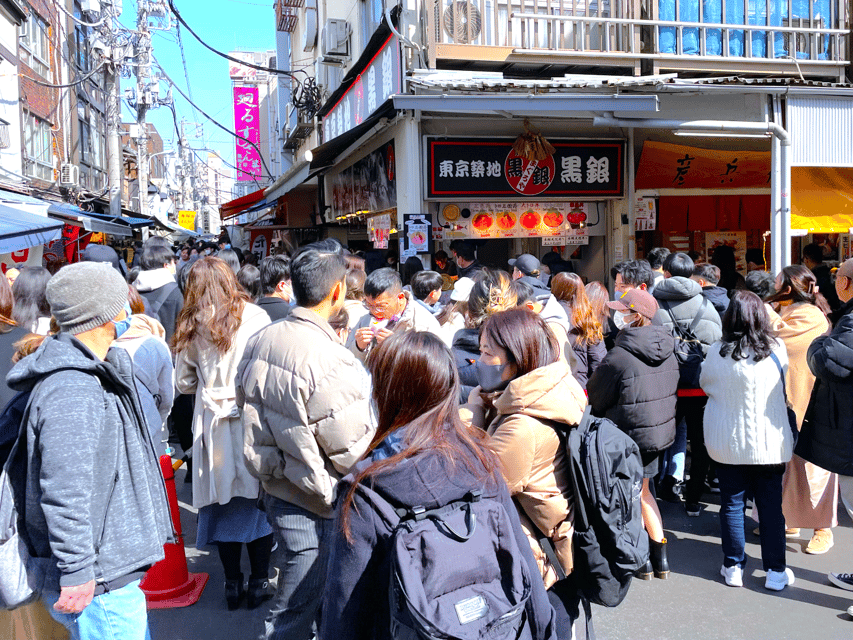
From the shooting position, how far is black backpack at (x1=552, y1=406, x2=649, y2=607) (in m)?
2.76

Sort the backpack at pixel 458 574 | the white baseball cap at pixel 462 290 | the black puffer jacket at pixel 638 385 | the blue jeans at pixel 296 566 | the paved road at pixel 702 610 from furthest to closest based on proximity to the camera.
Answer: the white baseball cap at pixel 462 290 < the black puffer jacket at pixel 638 385 < the paved road at pixel 702 610 < the blue jeans at pixel 296 566 < the backpack at pixel 458 574

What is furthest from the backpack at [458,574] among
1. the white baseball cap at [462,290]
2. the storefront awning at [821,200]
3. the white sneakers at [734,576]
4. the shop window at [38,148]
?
the shop window at [38,148]

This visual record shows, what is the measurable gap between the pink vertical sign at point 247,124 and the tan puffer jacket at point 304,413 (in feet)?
92.5

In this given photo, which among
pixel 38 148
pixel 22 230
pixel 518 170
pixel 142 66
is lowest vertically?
pixel 22 230

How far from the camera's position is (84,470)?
2379 mm

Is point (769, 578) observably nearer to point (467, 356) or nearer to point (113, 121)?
point (467, 356)

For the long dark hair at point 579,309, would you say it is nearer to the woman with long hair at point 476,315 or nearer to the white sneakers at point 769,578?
the woman with long hair at point 476,315

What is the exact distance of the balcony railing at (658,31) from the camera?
8617mm

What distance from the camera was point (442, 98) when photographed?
711cm

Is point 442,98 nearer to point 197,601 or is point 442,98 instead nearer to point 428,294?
point 428,294

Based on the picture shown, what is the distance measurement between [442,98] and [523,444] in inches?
206

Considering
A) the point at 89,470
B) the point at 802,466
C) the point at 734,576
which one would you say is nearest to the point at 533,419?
the point at 89,470

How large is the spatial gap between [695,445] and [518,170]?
4697 mm

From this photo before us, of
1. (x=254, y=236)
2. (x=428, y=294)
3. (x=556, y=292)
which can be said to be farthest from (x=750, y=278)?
(x=254, y=236)
